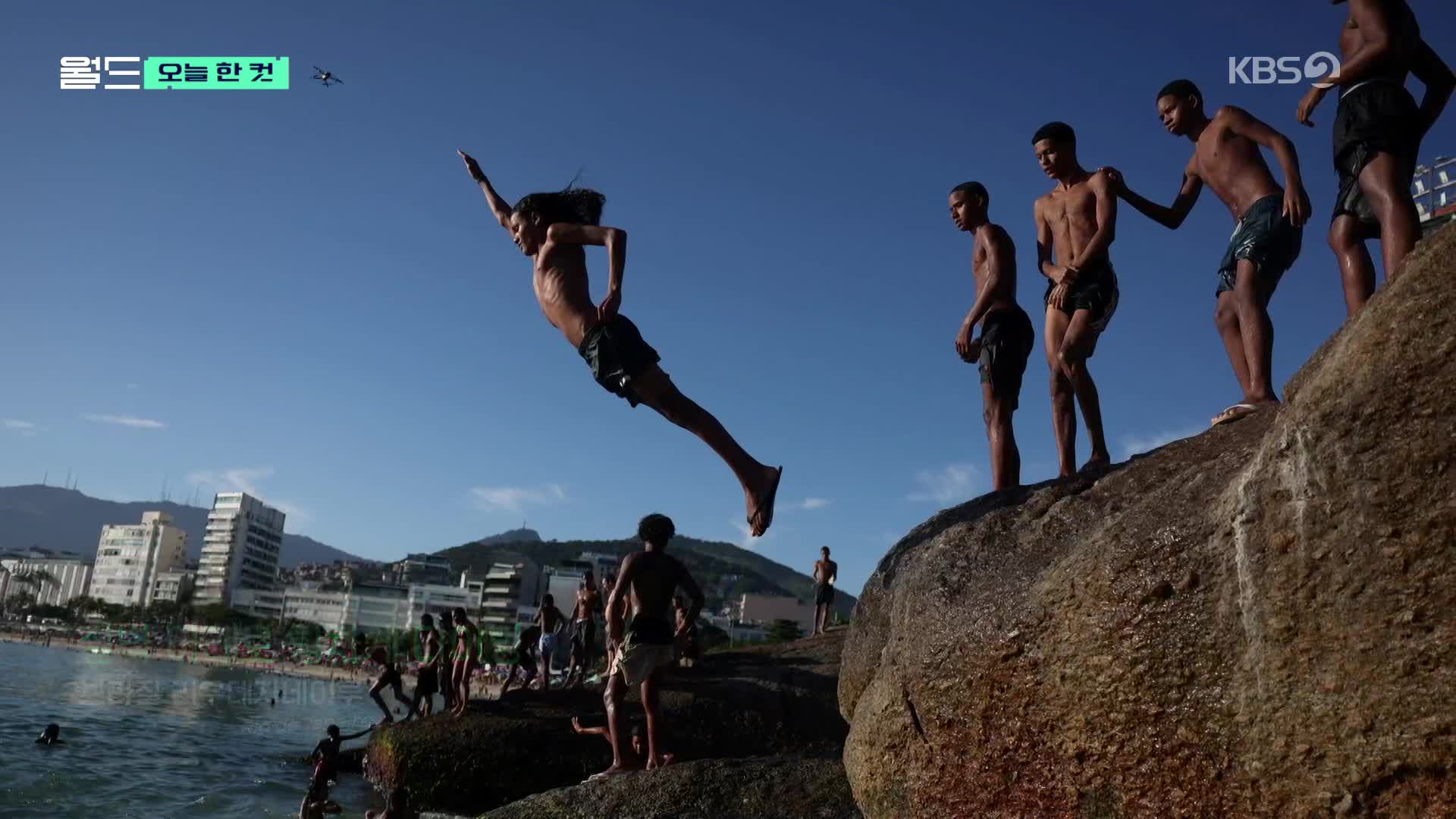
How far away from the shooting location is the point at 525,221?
7.21 meters

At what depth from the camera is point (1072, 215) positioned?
6.31 metres

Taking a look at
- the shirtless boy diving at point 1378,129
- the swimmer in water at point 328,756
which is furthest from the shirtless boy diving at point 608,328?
the swimmer in water at point 328,756

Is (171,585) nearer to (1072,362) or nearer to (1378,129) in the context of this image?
(1072,362)

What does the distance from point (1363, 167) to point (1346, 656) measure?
2740mm

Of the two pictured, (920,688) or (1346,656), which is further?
(920,688)

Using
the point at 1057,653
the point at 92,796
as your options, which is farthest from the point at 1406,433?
the point at 92,796

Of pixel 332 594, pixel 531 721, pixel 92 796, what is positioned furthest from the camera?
pixel 332 594

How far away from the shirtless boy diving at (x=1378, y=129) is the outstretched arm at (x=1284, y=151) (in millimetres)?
260

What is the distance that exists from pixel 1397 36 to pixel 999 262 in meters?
2.51

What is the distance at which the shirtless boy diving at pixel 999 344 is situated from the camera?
6.55 metres

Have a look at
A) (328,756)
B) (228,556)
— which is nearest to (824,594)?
(328,756)

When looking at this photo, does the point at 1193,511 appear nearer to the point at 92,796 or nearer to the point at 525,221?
the point at 525,221

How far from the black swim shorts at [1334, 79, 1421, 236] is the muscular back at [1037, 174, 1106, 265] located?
1.51 meters

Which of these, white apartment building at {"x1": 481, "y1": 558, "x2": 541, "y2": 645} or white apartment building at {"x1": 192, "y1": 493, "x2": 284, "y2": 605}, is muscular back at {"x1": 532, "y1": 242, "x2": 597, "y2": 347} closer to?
white apartment building at {"x1": 481, "y1": 558, "x2": 541, "y2": 645}
